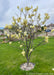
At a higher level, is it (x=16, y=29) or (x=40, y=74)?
(x=16, y=29)

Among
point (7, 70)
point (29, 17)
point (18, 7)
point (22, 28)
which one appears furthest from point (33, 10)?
point (7, 70)

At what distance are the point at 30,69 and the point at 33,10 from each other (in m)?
3.00

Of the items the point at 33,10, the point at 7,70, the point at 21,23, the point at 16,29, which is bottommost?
the point at 7,70

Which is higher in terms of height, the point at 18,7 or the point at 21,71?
the point at 18,7

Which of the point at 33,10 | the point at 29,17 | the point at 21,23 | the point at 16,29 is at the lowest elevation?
the point at 16,29

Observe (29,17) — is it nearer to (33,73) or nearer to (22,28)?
(22,28)

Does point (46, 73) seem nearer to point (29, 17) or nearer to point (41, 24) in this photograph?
point (41, 24)

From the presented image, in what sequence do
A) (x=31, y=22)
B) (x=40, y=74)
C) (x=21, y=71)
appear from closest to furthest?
(x=40, y=74)
(x=21, y=71)
(x=31, y=22)

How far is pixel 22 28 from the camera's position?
13.8ft

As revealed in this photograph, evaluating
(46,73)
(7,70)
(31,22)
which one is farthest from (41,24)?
(7,70)

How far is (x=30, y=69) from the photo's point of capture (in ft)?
12.8

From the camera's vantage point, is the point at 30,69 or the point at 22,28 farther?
the point at 22,28

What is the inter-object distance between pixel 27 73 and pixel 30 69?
0.36 metres

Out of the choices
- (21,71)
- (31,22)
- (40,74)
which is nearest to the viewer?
(40,74)
